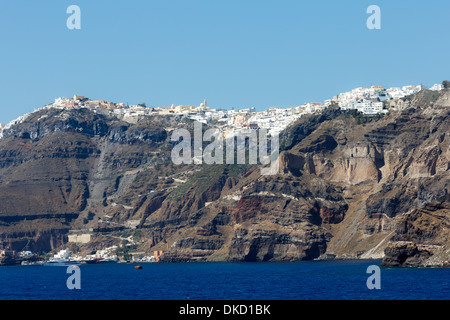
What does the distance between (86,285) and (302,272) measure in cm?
Answer: 3864

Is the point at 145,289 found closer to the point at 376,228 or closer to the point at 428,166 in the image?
the point at 376,228

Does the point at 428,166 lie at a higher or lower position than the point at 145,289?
higher

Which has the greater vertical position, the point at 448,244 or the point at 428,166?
the point at 428,166

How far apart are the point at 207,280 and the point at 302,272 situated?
840 inches
